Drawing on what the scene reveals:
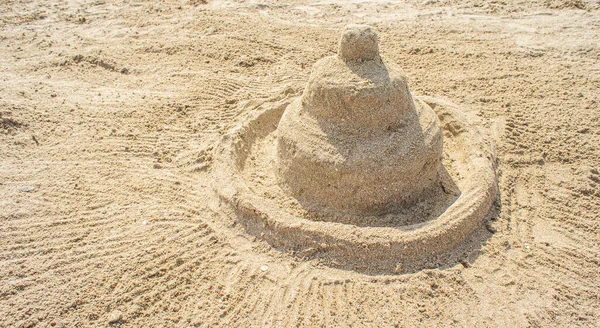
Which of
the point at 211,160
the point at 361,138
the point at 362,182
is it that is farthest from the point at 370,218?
the point at 211,160

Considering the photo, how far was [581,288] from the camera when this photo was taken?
3.31 meters

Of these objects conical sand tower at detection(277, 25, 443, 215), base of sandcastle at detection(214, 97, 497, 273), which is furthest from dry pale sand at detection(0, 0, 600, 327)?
conical sand tower at detection(277, 25, 443, 215)

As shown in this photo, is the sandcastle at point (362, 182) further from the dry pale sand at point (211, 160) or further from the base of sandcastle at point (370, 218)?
the dry pale sand at point (211, 160)

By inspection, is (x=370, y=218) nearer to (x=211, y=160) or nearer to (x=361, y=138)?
(x=361, y=138)

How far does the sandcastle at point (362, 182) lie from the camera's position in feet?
11.5

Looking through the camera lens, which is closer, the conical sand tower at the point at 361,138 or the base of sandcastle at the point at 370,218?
the base of sandcastle at the point at 370,218

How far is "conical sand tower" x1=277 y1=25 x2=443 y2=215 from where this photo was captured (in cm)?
365

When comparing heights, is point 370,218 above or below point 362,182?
below

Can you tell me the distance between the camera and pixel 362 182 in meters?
3.67

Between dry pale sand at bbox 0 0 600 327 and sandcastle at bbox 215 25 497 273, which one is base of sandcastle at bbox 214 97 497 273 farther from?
dry pale sand at bbox 0 0 600 327

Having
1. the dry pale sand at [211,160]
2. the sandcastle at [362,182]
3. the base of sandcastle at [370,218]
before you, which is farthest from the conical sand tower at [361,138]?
the dry pale sand at [211,160]

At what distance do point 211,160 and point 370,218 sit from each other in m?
1.89

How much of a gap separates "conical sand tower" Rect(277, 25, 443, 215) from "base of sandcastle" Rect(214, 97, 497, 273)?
0.61 ft

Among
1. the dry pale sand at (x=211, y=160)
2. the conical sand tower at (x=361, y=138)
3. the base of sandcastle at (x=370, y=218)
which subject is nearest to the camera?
the dry pale sand at (x=211, y=160)
